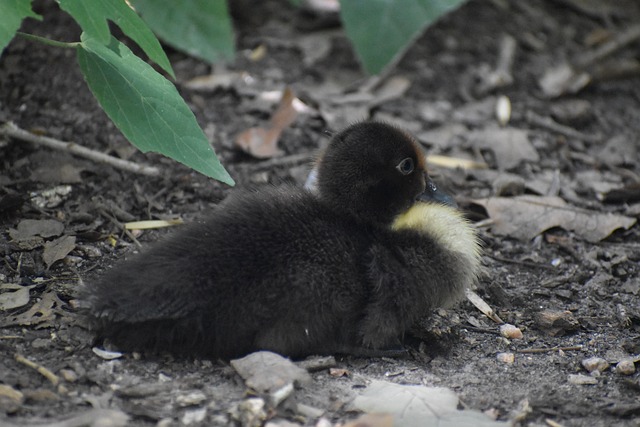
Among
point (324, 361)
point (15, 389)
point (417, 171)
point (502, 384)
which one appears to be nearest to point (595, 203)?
point (417, 171)

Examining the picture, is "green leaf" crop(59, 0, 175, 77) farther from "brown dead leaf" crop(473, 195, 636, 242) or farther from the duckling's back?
"brown dead leaf" crop(473, 195, 636, 242)

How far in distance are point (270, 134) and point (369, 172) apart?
1.89 meters

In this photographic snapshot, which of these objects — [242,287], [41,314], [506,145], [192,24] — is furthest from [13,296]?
[506,145]

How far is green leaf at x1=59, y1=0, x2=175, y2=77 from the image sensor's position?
3.43 meters

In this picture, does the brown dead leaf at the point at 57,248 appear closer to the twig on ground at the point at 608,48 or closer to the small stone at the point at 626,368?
the small stone at the point at 626,368

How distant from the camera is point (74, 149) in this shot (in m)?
5.10

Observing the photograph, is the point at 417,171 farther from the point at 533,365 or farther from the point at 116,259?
the point at 116,259

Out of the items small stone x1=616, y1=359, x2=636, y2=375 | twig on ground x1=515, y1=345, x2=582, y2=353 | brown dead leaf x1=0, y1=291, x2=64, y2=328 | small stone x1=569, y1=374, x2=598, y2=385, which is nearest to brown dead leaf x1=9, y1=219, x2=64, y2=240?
brown dead leaf x1=0, y1=291, x2=64, y2=328

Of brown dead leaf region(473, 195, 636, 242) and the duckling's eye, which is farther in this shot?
brown dead leaf region(473, 195, 636, 242)

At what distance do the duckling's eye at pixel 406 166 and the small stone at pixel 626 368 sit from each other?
51.4 inches

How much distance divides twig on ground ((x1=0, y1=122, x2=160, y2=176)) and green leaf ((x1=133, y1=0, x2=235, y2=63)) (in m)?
0.82

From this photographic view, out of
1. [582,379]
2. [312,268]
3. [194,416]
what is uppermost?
[312,268]

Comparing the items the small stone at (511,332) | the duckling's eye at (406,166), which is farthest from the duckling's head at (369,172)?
the small stone at (511,332)

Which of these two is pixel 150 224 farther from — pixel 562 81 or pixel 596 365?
pixel 562 81
